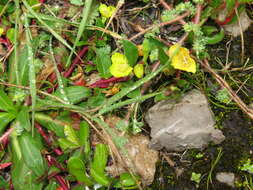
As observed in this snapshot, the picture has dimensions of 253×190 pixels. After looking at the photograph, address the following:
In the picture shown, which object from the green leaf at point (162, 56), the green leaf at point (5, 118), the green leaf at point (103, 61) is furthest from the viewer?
the green leaf at point (103, 61)

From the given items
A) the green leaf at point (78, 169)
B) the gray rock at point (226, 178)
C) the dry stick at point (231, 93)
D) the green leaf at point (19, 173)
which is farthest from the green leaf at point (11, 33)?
the gray rock at point (226, 178)

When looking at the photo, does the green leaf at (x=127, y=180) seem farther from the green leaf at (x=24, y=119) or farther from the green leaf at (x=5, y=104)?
the green leaf at (x=5, y=104)

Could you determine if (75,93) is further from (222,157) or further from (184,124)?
(222,157)

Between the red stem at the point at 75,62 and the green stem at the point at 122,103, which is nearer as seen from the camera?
the green stem at the point at 122,103

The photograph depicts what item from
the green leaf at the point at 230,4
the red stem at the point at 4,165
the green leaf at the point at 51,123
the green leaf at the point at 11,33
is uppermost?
the green leaf at the point at 230,4

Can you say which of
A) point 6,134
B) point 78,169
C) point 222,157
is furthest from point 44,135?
point 222,157
